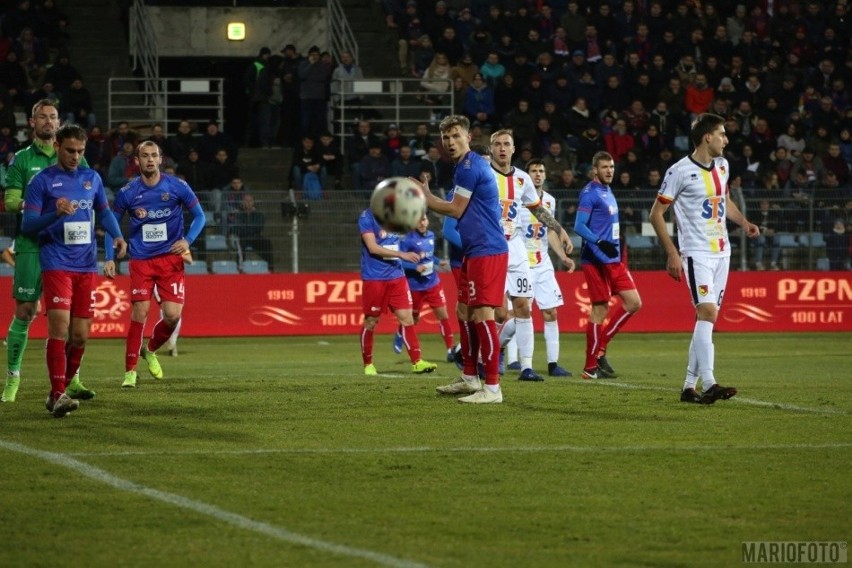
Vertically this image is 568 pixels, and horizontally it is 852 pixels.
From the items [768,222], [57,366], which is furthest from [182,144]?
[57,366]

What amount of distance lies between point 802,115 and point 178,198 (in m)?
21.1

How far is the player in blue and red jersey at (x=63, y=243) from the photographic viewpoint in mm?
10930

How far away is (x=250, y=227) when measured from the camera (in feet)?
82.2

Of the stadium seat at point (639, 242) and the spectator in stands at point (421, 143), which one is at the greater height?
the spectator in stands at point (421, 143)

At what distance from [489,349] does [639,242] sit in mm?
14609

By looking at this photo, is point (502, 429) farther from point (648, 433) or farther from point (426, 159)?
point (426, 159)

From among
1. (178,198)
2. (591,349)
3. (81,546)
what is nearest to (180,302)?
(178,198)

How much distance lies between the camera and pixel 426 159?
2759 cm

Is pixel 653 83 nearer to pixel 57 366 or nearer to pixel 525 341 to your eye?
pixel 525 341

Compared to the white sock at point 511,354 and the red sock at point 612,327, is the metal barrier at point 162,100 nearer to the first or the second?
the white sock at point 511,354

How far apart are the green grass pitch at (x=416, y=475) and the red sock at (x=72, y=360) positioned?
0.40 meters

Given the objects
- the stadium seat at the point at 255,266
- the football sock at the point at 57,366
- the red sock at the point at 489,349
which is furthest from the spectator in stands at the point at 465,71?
the football sock at the point at 57,366

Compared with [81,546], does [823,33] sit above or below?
above

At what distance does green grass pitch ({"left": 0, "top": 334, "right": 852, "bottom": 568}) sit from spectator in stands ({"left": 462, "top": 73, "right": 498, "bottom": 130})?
16.8 m
